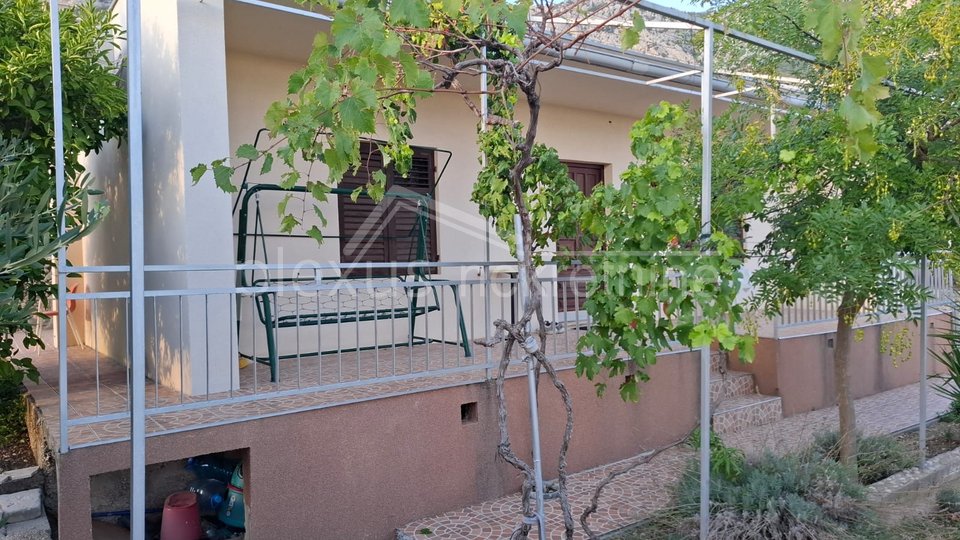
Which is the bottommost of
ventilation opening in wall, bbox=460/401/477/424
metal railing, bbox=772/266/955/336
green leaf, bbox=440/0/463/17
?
ventilation opening in wall, bbox=460/401/477/424

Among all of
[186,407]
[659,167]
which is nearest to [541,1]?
[659,167]

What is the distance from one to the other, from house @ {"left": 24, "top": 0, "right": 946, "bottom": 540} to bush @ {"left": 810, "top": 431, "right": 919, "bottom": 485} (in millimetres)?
1037

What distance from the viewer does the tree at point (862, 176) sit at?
12.1ft

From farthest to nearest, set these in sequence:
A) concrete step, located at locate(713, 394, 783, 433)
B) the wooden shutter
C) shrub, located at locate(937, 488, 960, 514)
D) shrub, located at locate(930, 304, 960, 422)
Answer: the wooden shutter → concrete step, located at locate(713, 394, 783, 433) → shrub, located at locate(930, 304, 960, 422) → shrub, located at locate(937, 488, 960, 514)

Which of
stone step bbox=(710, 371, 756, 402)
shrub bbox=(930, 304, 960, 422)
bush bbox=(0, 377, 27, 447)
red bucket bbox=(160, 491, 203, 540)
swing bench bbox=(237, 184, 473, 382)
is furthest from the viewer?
stone step bbox=(710, 371, 756, 402)

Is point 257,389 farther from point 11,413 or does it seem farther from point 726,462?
point 726,462

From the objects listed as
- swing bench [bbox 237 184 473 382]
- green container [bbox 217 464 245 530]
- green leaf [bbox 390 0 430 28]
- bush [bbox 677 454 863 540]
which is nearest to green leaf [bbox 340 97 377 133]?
green leaf [bbox 390 0 430 28]

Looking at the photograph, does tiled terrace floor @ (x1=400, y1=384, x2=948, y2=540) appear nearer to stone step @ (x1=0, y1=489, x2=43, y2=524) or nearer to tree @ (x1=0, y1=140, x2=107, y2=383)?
stone step @ (x1=0, y1=489, x2=43, y2=524)

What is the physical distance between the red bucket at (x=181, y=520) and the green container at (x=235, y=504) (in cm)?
18

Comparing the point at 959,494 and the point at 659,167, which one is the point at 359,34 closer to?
the point at 659,167

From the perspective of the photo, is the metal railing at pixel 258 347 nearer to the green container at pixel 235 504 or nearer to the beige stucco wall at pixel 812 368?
the green container at pixel 235 504

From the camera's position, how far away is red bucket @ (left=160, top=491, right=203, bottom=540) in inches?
145

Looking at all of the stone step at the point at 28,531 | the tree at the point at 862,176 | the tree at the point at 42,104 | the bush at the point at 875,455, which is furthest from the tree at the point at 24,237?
the bush at the point at 875,455

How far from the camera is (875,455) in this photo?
4.90 meters
